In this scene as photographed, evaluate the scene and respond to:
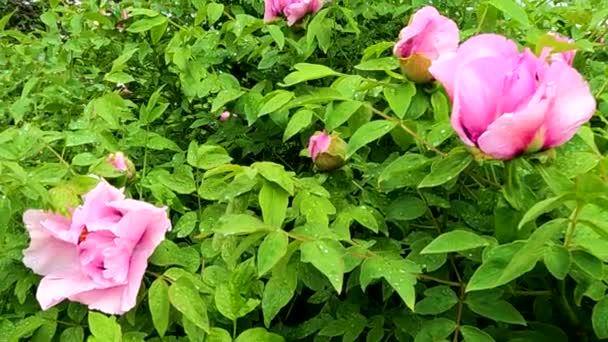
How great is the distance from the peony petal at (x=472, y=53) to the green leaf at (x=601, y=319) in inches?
9.2

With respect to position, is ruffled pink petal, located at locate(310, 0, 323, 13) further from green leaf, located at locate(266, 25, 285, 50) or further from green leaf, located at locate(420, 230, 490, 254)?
green leaf, located at locate(420, 230, 490, 254)

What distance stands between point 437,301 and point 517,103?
217 mm

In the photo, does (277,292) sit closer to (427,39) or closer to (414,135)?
(414,135)

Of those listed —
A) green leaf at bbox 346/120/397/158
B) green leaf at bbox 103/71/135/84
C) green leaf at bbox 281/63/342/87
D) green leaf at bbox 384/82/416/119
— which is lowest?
green leaf at bbox 103/71/135/84

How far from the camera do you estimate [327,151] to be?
96cm

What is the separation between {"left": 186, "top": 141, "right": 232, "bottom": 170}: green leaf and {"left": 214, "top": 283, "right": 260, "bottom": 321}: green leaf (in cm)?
18

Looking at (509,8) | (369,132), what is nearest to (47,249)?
(369,132)

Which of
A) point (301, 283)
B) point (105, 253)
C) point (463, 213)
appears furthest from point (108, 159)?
point (463, 213)

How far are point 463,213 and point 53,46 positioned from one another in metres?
0.99

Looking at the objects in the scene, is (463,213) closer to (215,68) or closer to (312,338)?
(312,338)

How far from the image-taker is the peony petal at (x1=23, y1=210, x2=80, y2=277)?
891mm

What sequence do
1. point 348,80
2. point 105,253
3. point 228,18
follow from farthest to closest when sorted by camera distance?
point 228,18, point 348,80, point 105,253

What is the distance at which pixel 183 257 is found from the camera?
913 millimetres

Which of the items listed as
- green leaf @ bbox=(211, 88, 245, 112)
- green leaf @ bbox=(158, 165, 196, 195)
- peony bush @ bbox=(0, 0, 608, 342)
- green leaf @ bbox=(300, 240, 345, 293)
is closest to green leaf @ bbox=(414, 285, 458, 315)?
peony bush @ bbox=(0, 0, 608, 342)
